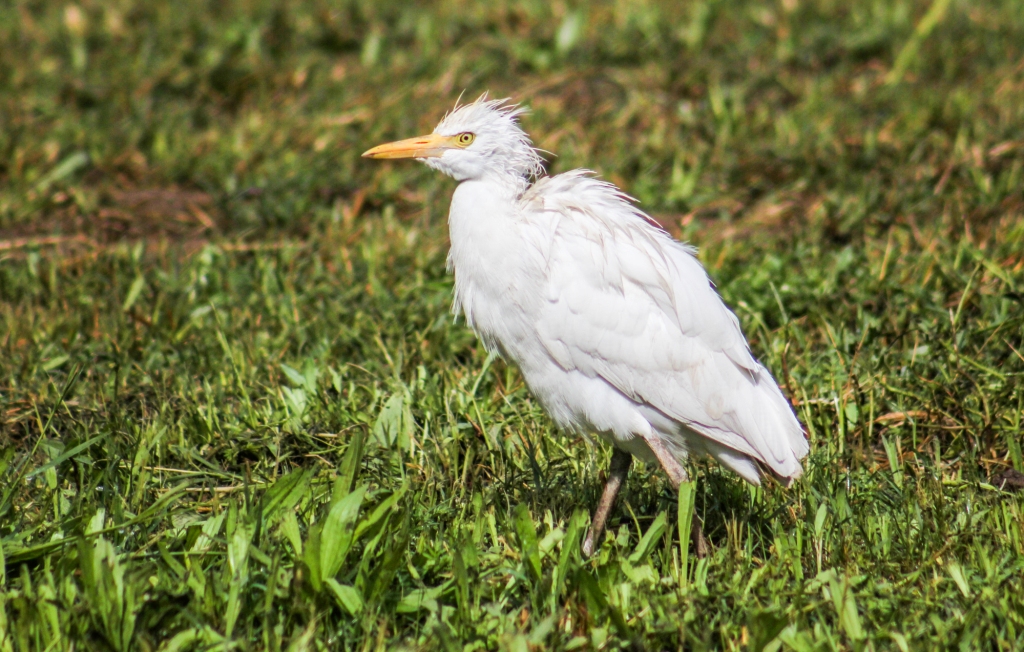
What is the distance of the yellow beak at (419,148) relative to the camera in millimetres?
3744

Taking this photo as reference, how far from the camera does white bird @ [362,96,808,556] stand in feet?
11.5

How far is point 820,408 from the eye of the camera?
4219 mm

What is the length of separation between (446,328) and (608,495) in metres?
1.38

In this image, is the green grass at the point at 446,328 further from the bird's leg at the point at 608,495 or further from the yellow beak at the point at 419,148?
the yellow beak at the point at 419,148

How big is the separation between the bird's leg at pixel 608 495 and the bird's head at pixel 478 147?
1.01 meters

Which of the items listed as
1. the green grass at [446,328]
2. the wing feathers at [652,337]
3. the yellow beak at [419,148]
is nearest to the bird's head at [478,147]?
the yellow beak at [419,148]

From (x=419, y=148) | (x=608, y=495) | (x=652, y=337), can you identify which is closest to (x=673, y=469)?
(x=608, y=495)

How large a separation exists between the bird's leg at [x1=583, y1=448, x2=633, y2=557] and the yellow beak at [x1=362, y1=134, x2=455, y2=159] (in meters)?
1.18

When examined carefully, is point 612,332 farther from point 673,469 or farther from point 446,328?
point 446,328

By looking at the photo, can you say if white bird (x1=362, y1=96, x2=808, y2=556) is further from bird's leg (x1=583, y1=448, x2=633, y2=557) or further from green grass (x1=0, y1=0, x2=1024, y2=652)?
green grass (x1=0, y1=0, x2=1024, y2=652)

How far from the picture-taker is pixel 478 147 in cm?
Result: 369

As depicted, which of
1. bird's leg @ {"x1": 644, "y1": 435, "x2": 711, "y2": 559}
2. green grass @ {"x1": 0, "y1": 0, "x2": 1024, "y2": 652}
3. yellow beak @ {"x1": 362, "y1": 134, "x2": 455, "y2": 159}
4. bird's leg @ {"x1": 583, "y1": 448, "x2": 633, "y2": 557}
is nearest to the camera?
green grass @ {"x1": 0, "y1": 0, "x2": 1024, "y2": 652}

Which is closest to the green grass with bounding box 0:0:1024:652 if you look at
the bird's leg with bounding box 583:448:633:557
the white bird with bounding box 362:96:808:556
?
the bird's leg with bounding box 583:448:633:557

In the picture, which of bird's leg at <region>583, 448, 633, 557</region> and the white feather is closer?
the white feather
